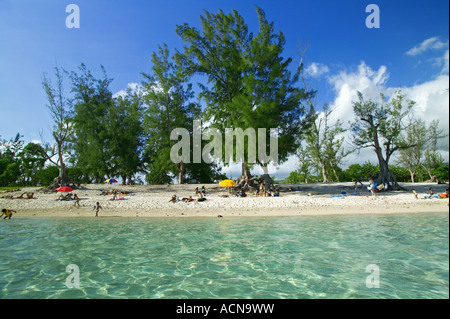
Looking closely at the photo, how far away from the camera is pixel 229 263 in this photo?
27.4 feet

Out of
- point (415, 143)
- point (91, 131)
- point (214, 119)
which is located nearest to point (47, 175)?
point (91, 131)

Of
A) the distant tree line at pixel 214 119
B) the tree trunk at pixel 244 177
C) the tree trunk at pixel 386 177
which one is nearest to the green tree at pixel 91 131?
the distant tree line at pixel 214 119

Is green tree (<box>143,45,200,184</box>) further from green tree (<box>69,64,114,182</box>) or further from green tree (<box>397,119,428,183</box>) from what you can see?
green tree (<box>397,119,428,183</box>)

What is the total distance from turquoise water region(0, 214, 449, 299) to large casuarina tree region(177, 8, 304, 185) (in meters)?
17.2

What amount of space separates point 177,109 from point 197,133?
15.8 ft

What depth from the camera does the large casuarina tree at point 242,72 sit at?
2833 cm

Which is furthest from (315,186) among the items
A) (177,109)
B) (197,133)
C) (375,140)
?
(177,109)

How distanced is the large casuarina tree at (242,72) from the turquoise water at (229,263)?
17.2m

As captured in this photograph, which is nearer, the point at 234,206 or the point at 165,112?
the point at 234,206

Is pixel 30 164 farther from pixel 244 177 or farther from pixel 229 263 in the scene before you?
pixel 229 263

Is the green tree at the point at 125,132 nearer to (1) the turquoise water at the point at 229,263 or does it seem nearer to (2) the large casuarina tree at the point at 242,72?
(2) the large casuarina tree at the point at 242,72

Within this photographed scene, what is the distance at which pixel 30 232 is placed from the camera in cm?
1467

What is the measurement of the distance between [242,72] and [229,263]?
2754 cm
